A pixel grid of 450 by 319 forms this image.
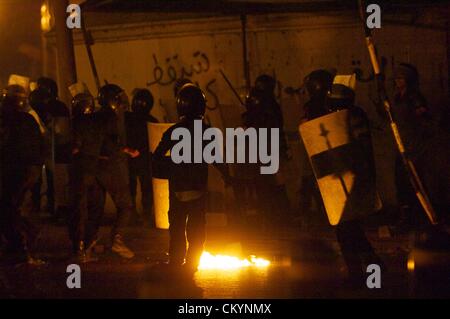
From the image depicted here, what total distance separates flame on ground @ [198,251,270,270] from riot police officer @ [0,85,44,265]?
1911 mm

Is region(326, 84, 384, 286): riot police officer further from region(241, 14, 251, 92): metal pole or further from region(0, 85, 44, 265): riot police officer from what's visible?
region(241, 14, 251, 92): metal pole

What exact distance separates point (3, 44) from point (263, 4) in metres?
6.62

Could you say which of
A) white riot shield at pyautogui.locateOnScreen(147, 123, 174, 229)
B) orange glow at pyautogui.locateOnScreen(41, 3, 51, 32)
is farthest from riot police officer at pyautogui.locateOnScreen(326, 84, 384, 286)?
orange glow at pyautogui.locateOnScreen(41, 3, 51, 32)

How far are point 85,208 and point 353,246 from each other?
335 cm

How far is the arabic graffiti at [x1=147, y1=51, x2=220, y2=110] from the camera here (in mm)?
13219

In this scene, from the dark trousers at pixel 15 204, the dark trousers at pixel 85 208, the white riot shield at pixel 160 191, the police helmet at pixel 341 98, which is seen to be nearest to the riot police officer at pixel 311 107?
the police helmet at pixel 341 98

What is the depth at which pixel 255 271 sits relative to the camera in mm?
9000

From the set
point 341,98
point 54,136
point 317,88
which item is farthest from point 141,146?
point 341,98

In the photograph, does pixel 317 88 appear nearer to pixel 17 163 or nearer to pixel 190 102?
pixel 190 102

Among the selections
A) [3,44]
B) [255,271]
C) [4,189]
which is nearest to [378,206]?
[255,271]

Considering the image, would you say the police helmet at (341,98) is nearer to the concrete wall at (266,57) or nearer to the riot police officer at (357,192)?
the riot police officer at (357,192)

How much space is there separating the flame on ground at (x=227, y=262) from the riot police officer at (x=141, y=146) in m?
2.64
